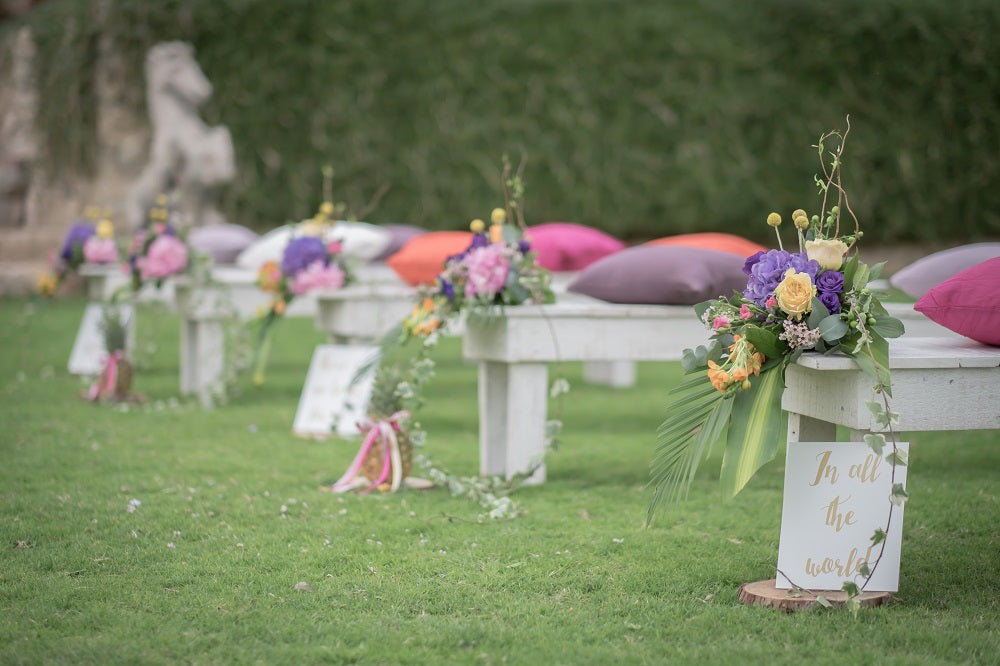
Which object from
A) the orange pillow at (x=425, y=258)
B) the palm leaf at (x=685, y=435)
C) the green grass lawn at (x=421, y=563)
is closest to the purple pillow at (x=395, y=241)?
the orange pillow at (x=425, y=258)

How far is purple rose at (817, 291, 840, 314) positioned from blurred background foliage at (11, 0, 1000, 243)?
8.85 metres

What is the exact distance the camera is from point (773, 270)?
256cm

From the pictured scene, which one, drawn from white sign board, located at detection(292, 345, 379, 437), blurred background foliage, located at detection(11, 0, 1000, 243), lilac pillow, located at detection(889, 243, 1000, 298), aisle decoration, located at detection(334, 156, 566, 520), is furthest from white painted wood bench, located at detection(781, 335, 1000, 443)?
blurred background foliage, located at detection(11, 0, 1000, 243)

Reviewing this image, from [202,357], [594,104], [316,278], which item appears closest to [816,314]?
[316,278]

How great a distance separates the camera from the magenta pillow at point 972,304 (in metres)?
2.65

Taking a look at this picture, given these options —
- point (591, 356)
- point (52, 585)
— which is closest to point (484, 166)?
point (591, 356)

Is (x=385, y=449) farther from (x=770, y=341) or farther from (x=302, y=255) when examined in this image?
(x=770, y=341)

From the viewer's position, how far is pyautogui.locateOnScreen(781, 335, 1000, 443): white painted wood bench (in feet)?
8.23

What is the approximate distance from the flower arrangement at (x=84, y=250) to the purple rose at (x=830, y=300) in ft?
16.7

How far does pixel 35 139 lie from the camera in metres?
12.7

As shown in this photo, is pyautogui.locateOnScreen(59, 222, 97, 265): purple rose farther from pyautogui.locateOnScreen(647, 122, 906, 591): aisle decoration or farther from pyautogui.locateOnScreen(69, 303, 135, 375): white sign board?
pyautogui.locateOnScreen(647, 122, 906, 591): aisle decoration

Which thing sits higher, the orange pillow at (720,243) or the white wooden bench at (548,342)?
the orange pillow at (720,243)

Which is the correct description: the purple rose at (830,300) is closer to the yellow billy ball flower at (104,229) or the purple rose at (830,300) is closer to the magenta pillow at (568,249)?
the magenta pillow at (568,249)

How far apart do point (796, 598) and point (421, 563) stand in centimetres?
93
